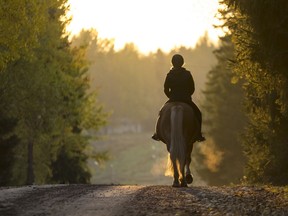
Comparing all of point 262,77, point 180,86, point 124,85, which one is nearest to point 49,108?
point 180,86

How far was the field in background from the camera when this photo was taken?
83.7 meters

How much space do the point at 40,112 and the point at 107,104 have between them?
9185cm

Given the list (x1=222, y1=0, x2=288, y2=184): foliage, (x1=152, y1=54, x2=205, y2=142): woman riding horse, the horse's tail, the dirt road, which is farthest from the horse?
(x1=222, y1=0, x2=288, y2=184): foliage

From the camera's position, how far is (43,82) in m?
30.1

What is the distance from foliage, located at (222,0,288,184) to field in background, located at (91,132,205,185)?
54419mm

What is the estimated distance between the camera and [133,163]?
319ft

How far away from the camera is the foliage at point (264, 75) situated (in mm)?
11484

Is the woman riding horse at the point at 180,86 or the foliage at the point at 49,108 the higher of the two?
the foliage at the point at 49,108

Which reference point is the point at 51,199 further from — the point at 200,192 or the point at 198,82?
the point at 198,82

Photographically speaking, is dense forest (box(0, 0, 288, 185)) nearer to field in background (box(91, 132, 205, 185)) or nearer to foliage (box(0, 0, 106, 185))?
foliage (box(0, 0, 106, 185))

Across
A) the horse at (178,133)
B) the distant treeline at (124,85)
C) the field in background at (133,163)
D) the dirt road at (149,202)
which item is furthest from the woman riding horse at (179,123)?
the distant treeline at (124,85)

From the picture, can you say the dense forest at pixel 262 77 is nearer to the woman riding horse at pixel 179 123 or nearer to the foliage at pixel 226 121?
the woman riding horse at pixel 179 123

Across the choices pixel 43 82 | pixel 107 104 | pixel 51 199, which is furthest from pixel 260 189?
pixel 107 104

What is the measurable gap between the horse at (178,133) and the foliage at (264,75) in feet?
5.60
